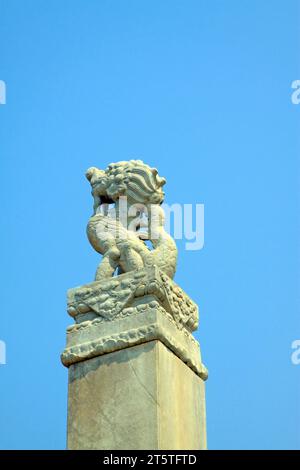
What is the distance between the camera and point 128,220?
11805 mm

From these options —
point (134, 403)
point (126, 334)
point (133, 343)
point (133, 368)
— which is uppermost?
point (126, 334)

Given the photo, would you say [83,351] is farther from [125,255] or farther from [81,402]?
[125,255]

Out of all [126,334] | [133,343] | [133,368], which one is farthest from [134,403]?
[126,334]

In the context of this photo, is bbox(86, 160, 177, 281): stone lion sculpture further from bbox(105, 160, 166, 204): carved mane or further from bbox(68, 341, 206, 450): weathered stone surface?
bbox(68, 341, 206, 450): weathered stone surface

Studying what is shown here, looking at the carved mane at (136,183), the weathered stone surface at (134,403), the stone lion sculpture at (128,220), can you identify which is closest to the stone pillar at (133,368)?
the weathered stone surface at (134,403)

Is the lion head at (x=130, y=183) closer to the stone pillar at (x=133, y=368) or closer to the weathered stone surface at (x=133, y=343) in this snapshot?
the weathered stone surface at (x=133, y=343)

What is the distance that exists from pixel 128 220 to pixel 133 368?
2025mm

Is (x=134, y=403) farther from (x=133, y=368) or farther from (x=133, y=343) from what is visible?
(x=133, y=343)

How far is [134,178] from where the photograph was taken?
11883 millimetres

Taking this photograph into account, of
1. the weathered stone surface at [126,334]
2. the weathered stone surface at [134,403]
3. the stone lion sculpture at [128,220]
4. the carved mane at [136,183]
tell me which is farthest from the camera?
the carved mane at [136,183]

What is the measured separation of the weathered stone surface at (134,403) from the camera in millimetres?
10008
